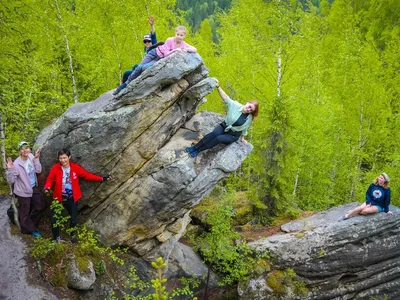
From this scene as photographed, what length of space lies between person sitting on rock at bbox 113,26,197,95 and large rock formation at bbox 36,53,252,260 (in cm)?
36

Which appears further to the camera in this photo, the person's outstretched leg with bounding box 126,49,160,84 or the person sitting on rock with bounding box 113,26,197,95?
the person's outstretched leg with bounding box 126,49,160,84

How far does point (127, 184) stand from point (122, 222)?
47.9 inches

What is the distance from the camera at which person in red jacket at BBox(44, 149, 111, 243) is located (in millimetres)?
9211

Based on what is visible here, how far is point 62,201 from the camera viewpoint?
950 centimetres

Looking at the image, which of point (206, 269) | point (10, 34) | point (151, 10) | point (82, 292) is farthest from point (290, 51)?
point (82, 292)

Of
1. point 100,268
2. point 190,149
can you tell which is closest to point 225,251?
point 190,149

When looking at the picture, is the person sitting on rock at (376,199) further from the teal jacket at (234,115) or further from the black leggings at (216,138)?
the black leggings at (216,138)

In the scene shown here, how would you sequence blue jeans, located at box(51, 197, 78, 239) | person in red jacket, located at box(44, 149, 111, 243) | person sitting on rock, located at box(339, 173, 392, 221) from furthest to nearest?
1. person sitting on rock, located at box(339, 173, 392, 221)
2. blue jeans, located at box(51, 197, 78, 239)
3. person in red jacket, located at box(44, 149, 111, 243)

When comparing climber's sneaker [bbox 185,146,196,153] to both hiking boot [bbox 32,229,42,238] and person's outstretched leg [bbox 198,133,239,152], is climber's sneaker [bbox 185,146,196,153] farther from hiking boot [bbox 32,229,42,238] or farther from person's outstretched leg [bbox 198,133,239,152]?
hiking boot [bbox 32,229,42,238]

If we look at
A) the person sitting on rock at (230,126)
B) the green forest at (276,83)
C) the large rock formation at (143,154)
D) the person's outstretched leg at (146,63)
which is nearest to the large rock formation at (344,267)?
the green forest at (276,83)

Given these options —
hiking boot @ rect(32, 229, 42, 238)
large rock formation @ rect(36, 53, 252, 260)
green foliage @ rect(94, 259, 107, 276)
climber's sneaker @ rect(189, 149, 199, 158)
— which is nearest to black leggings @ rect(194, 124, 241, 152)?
climber's sneaker @ rect(189, 149, 199, 158)

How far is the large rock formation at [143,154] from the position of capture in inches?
384

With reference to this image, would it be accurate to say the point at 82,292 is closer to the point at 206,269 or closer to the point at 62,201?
the point at 62,201

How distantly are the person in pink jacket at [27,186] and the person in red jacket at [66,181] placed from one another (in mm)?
653
